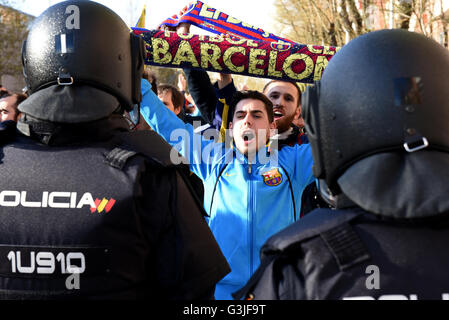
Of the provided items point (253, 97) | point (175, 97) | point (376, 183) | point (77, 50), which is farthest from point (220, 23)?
point (376, 183)

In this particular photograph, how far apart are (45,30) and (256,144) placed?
1687 mm

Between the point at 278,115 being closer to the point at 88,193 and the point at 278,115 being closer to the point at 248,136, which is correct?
the point at 248,136

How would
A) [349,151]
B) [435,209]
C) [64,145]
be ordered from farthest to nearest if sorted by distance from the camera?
[64,145] → [349,151] → [435,209]

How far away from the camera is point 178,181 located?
1.62 m

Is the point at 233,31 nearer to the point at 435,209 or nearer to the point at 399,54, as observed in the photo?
the point at 399,54

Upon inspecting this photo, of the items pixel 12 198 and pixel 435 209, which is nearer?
pixel 435 209

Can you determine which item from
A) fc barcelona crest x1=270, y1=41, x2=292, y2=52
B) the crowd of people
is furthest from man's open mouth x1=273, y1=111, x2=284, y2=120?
the crowd of people

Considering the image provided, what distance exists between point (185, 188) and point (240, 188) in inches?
48.2

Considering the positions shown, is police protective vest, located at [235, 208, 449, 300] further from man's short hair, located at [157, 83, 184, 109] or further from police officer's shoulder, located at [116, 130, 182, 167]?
man's short hair, located at [157, 83, 184, 109]

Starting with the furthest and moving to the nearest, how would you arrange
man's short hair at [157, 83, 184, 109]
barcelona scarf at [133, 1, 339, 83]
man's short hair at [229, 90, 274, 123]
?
man's short hair at [157, 83, 184, 109]
barcelona scarf at [133, 1, 339, 83]
man's short hair at [229, 90, 274, 123]

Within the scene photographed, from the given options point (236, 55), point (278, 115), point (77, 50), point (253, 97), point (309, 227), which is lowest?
point (309, 227)

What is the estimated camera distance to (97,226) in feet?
4.83

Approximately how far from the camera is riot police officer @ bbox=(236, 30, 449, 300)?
4.07ft
